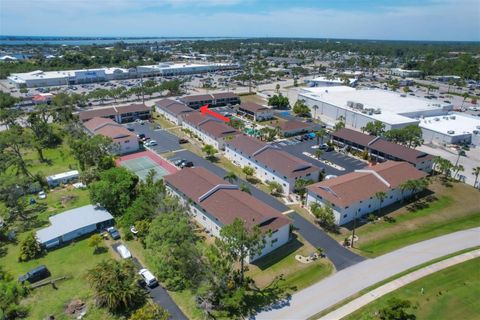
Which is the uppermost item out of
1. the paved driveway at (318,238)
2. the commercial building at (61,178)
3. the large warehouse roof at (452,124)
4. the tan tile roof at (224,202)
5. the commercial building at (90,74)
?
the commercial building at (90,74)

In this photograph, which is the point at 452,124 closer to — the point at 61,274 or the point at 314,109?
the point at 314,109

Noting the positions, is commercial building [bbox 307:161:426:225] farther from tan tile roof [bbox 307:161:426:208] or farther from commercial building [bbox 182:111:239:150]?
commercial building [bbox 182:111:239:150]

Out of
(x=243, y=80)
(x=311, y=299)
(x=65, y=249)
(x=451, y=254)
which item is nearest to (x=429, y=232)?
(x=451, y=254)

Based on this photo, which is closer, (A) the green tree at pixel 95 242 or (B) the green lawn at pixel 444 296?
(B) the green lawn at pixel 444 296

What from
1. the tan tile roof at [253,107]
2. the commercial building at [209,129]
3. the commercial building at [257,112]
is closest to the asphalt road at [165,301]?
the commercial building at [209,129]

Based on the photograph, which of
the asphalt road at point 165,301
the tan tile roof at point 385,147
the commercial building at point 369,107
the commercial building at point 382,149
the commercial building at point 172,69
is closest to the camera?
the asphalt road at point 165,301

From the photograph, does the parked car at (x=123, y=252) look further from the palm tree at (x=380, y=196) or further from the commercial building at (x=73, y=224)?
the palm tree at (x=380, y=196)

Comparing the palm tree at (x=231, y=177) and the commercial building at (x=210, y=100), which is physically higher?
the commercial building at (x=210, y=100)

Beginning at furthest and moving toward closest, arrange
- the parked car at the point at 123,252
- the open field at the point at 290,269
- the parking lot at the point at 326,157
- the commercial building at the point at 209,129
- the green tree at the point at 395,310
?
1. the commercial building at the point at 209,129
2. the parking lot at the point at 326,157
3. the parked car at the point at 123,252
4. the open field at the point at 290,269
5. the green tree at the point at 395,310
